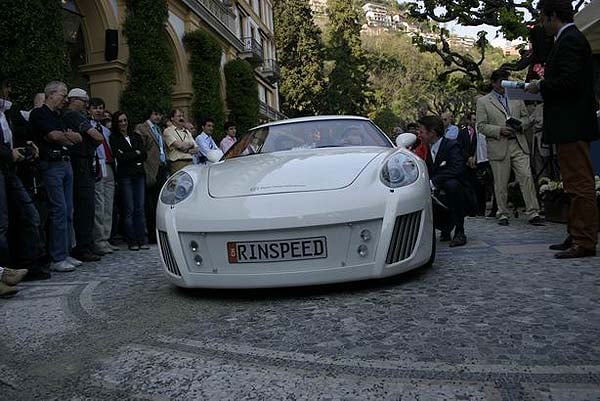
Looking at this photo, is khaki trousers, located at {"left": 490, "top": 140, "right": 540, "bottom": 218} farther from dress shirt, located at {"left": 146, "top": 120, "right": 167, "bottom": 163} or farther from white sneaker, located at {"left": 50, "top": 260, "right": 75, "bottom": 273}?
white sneaker, located at {"left": 50, "top": 260, "right": 75, "bottom": 273}

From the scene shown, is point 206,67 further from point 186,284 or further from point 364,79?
point 364,79

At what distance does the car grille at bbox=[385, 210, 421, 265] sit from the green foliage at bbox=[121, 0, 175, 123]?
413 inches

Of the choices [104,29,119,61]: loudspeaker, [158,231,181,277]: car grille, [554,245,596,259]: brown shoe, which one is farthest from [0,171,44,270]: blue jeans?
[104,29,119,61]: loudspeaker

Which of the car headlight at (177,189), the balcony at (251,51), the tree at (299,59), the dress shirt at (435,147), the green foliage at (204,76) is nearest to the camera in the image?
the car headlight at (177,189)

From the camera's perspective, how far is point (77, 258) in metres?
5.19

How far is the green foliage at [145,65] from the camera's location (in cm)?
1276

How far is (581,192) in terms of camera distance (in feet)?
12.5

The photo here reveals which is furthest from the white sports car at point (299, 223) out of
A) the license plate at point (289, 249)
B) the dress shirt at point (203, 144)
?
the dress shirt at point (203, 144)

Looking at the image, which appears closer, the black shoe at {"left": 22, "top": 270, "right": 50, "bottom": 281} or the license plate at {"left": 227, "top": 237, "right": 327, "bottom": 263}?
the license plate at {"left": 227, "top": 237, "right": 327, "bottom": 263}

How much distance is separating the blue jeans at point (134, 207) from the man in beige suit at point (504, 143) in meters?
4.02

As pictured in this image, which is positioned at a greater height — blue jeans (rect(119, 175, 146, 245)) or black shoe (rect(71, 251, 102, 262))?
blue jeans (rect(119, 175, 146, 245))

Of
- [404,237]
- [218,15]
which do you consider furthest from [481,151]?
Result: [218,15]

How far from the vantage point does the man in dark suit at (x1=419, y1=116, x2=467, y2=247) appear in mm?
4880

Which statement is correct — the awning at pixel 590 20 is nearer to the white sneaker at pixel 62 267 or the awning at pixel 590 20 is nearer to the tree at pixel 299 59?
Answer: the white sneaker at pixel 62 267
